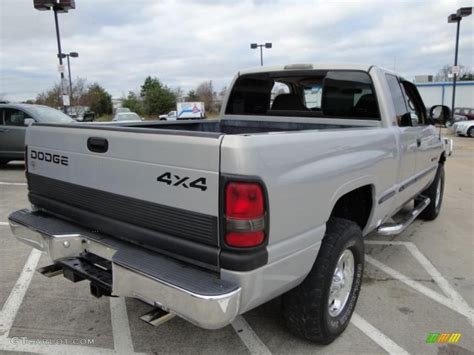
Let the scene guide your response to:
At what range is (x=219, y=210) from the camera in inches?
85.7

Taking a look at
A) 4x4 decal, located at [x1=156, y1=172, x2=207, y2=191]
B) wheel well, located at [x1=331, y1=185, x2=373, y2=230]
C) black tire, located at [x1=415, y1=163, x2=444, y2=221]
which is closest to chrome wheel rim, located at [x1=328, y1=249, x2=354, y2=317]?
wheel well, located at [x1=331, y1=185, x2=373, y2=230]

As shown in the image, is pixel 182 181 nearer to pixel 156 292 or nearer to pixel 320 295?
pixel 156 292

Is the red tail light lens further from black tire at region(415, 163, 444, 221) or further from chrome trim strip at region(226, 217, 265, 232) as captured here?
black tire at region(415, 163, 444, 221)

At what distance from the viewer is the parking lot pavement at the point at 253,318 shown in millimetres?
3023

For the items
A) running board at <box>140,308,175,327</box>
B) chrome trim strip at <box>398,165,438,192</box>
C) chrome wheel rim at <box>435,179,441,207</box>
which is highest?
chrome trim strip at <box>398,165,438,192</box>

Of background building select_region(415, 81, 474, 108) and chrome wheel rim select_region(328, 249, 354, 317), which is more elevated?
background building select_region(415, 81, 474, 108)

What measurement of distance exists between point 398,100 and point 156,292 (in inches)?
125

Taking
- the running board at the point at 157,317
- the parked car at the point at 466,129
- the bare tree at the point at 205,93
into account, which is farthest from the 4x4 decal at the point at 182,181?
the bare tree at the point at 205,93

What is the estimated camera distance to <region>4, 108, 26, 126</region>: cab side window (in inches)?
415

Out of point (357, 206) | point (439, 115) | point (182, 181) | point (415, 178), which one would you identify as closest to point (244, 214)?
point (182, 181)

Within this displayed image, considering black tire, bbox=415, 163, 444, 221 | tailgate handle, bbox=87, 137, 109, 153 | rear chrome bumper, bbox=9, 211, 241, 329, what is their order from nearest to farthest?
1. rear chrome bumper, bbox=9, 211, 241, 329
2. tailgate handle, bbox=87, 137, 109, 153
3. black tire, bbox=415, 163, 444, 221

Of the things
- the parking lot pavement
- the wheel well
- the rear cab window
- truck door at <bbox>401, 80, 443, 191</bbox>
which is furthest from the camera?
truck door at <bbox>401, 80, 443, 191</bbox>

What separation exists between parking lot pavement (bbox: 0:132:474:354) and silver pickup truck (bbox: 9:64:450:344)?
320 millimetres

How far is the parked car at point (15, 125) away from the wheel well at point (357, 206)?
8818 millimetres
